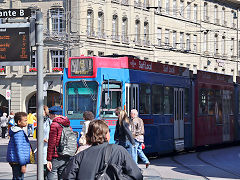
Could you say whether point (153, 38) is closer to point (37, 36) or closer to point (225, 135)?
point (225, 135)

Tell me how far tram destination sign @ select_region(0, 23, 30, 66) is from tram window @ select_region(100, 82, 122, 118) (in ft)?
27.2

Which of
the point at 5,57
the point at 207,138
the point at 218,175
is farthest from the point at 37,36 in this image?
the point at 207,138

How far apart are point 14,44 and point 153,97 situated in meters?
11.2

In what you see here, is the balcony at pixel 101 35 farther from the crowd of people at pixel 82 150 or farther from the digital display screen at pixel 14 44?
the digital display screen at pixel 14 44

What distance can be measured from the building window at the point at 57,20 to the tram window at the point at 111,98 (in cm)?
3099

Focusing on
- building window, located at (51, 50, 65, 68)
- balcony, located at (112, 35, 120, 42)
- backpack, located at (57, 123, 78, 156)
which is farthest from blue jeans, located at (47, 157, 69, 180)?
balcony, located at (112, 35, 120, 42)

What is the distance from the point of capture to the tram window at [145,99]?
2041cm

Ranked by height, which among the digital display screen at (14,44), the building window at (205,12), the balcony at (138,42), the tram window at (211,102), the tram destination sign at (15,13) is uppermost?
the building window at (205,12)

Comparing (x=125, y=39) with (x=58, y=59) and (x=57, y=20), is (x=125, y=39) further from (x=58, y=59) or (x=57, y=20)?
(x=58, y=59)

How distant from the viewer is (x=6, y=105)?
5038 cm

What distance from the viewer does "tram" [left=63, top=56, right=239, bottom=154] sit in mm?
19109

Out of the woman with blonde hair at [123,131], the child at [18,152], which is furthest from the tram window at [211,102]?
the child at [18,152]

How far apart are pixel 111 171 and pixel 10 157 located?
14.3ft

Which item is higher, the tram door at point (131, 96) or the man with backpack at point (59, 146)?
the tram door at point (131, 96)
